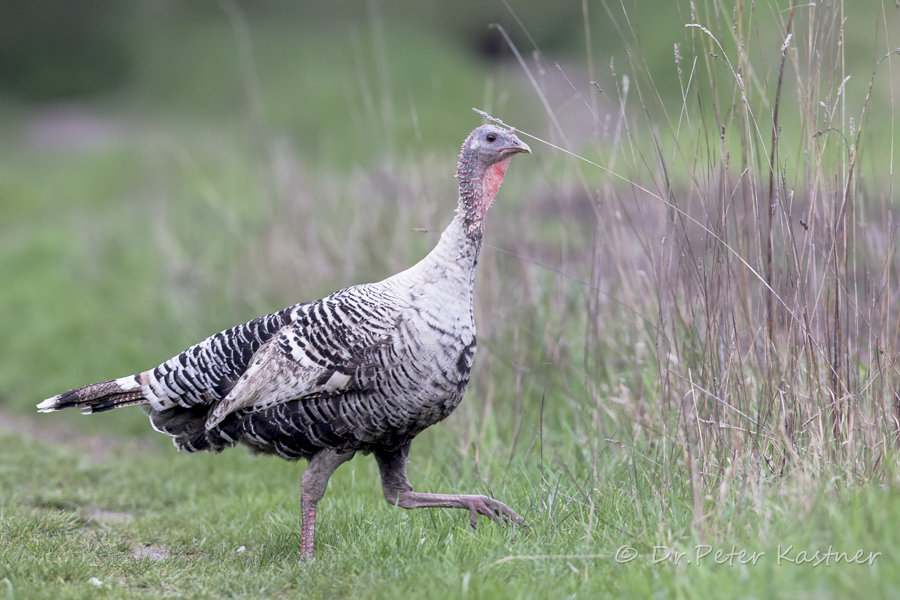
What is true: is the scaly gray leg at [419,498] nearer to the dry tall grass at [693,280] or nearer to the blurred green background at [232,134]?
the dry tall grass at [693,280]

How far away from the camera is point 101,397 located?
454 cm

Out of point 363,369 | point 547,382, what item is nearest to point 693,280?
point 547,382

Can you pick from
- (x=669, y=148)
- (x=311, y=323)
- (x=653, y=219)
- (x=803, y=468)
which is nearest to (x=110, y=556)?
(x=311, y=323)

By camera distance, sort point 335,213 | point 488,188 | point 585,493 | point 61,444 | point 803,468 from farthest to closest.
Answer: point 335,213 < point 61,444 < point 488,188 < point 585,493 < point 803,468

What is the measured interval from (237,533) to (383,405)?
46.7 inches

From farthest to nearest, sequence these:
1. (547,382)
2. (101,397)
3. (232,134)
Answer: (232,134) < (547,382) < (101,397)

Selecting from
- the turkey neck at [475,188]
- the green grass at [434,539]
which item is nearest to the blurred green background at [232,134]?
the turkey neck at [475,188]

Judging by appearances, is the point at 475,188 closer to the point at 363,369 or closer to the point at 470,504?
the point at 363,369

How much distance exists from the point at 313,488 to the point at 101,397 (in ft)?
4.15

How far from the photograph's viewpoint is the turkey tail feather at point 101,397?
4.49 m

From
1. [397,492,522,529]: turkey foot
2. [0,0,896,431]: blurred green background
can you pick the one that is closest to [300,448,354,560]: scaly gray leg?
[397,492,522,529]: turkey foot

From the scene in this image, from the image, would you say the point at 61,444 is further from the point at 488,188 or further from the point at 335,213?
the point at 488,188

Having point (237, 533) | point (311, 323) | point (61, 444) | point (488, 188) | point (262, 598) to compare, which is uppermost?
point (488, 188)

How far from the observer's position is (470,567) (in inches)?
137
